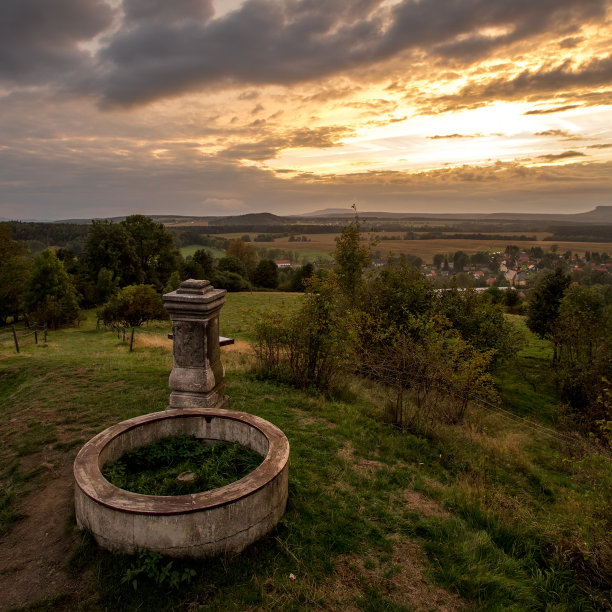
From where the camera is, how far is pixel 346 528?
4.42 metres

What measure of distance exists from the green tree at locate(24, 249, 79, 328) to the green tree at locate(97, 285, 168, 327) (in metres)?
3.70

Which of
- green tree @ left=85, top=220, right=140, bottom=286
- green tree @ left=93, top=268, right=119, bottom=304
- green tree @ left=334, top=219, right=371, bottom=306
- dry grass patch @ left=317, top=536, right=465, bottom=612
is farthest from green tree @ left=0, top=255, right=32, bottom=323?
dry grass patch @ left=317, top=536, right=465, bottom=612

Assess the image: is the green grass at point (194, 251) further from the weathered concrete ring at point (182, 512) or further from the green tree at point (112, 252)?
the weathered concrete ring at point (182, 512)

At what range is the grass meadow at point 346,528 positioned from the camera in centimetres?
344

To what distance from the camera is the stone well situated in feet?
11.7

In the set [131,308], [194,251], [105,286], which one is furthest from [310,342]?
[194,251]

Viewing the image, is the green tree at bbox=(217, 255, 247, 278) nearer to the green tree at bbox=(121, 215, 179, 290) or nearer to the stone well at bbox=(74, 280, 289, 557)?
the green tree at bbox=(121, 215, 179, 290)

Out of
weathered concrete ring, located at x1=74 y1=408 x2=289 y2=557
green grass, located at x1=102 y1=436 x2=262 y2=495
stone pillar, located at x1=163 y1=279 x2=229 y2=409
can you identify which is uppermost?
stone pillar, located at x1=163 y1=279 x2=229 y2=409

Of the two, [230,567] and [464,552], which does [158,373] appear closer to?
[230,567]

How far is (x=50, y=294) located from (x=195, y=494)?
29501mm

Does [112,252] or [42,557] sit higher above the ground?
[112,252]

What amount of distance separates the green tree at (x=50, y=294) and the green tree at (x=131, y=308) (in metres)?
3.70

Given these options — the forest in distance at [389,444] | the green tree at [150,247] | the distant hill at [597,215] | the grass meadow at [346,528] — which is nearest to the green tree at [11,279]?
the green tree at [150,247]

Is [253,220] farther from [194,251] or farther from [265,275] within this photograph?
[265,275]
